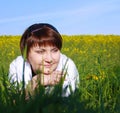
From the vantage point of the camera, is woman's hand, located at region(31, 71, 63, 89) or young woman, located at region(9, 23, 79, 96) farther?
young woman, located at region(9, 23, 79, 96)

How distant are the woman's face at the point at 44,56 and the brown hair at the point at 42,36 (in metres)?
0.06

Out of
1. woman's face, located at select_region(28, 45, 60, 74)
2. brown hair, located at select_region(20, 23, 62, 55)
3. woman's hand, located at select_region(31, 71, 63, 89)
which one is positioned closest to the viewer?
woman's hand, located at select_region(31, 71, 63, 89)

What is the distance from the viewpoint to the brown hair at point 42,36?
380 centimetres

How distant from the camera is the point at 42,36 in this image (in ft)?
12.6

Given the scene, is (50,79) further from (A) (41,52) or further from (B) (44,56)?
(A) (41,52)

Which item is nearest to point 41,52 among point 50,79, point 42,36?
point 42,36

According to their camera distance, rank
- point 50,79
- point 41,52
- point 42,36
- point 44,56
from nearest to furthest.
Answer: point 50,79 → point 44,56 → point 41,52 → point 42,36

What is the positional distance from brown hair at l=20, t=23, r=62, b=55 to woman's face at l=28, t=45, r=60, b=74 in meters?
0.06

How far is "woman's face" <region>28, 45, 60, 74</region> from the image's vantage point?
351cm

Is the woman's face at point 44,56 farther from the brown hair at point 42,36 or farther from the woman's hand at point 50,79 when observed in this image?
the woman's hand at point 50,79

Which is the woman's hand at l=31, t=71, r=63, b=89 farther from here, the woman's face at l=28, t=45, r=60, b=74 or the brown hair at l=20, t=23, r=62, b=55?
the brown hair at l=20, t=23, r=62, b=55

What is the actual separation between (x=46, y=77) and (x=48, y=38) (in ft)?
2.31

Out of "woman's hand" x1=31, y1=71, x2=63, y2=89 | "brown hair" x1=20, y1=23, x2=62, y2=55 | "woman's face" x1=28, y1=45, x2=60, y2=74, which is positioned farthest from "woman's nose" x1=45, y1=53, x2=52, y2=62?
"woman's hand" x1=31, y1=71, x2=63, y2=89

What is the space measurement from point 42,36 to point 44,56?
13.9 inches
